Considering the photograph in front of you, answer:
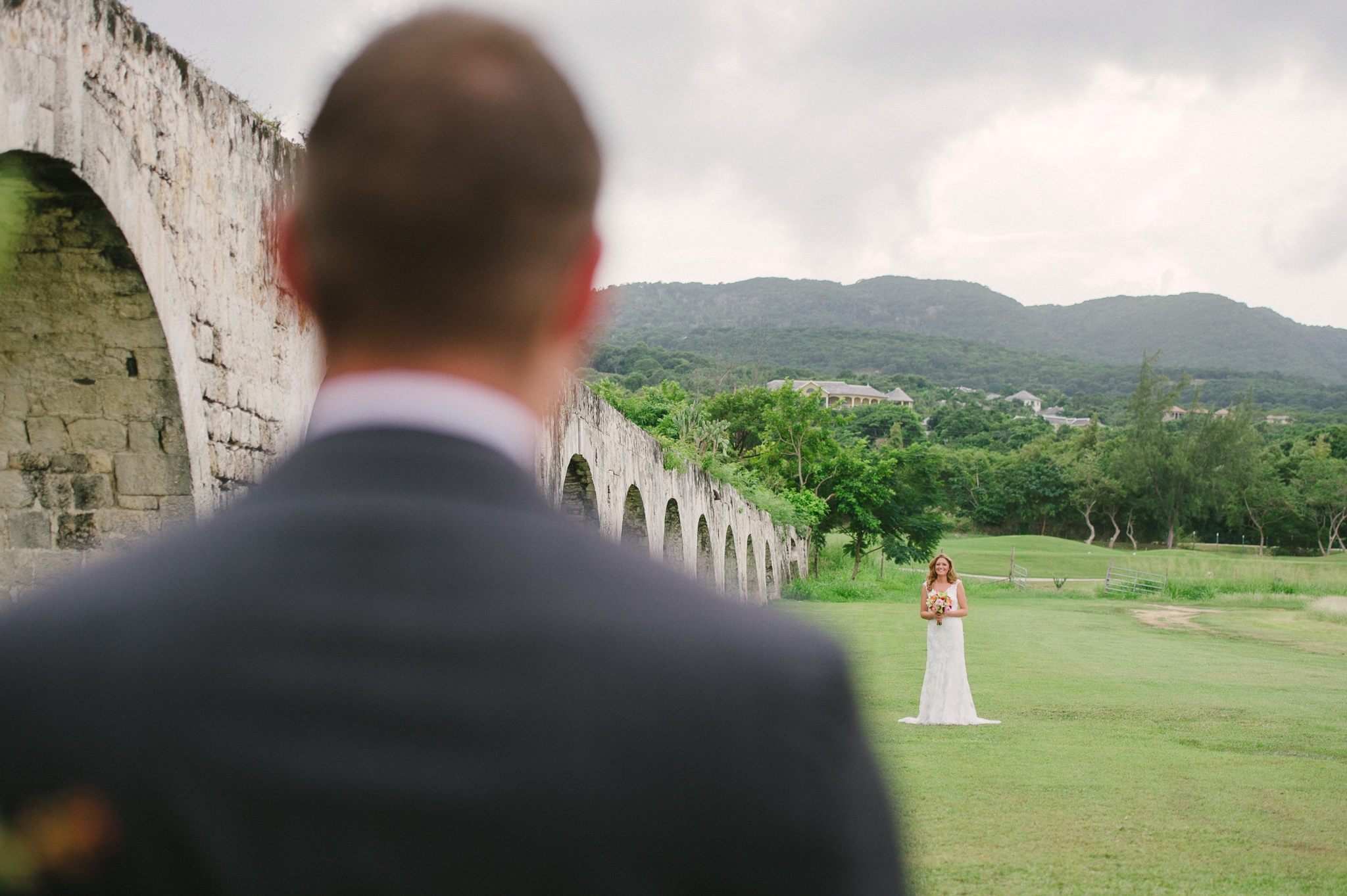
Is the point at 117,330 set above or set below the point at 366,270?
above

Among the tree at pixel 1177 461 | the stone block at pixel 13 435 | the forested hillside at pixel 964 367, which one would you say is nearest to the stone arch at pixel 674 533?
the stone block at pixel 13 435

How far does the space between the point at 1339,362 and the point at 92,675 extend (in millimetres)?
192391

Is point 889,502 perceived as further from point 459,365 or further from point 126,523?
point 459,365

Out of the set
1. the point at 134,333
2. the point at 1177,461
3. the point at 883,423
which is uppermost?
the point at 883,423

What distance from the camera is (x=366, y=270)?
2.56 feet

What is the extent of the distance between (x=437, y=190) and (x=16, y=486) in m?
4.22

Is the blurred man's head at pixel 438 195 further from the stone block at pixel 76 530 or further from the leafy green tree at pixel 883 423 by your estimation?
the leafy green tree at pixel 883 423

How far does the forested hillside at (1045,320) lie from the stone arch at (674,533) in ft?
408

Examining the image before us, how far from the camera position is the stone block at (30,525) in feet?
13.7

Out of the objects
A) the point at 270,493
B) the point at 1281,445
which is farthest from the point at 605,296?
the point at 1281,445

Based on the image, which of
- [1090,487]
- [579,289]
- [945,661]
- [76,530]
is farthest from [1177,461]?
[579,289]

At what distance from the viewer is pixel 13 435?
414 centimetres

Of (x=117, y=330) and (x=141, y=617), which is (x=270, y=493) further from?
(x=117, y=330)

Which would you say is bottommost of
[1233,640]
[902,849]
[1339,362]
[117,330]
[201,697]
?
[1233,640]
